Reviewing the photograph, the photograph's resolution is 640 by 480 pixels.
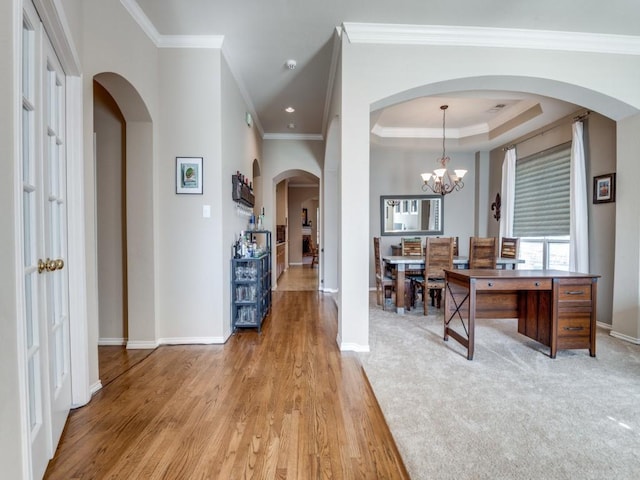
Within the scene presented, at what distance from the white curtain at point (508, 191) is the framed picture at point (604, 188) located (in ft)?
5.13

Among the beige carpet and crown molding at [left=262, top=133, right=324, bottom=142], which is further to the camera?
crown molding at [left=262, top=133, right=324, bottom=142]

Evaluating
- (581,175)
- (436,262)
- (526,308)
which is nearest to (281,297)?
(436,262)

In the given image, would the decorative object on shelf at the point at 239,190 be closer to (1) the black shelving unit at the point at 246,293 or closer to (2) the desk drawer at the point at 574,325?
(1) the black shelving unit at the point at 246,293

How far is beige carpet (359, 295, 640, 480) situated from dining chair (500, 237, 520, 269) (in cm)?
148

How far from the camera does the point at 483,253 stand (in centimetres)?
406

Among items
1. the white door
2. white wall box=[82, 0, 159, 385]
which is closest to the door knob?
the white door

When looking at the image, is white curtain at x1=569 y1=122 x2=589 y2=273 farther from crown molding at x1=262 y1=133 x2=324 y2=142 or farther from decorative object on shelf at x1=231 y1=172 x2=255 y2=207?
decorative object on shelf at x1=231 y1=172 x2=255 y2=207

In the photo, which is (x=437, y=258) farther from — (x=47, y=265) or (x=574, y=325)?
(x=47, y=265)

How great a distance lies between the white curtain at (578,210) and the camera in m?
3.87

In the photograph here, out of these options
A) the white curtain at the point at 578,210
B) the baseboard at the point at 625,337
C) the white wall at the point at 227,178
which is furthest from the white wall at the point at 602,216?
the white wall at the point at 227,178

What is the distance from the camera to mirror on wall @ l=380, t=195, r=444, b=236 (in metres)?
6.27

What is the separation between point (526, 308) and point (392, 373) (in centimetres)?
166

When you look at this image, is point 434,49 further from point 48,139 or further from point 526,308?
point 48,139

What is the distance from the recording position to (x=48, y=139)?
5.61 ft
